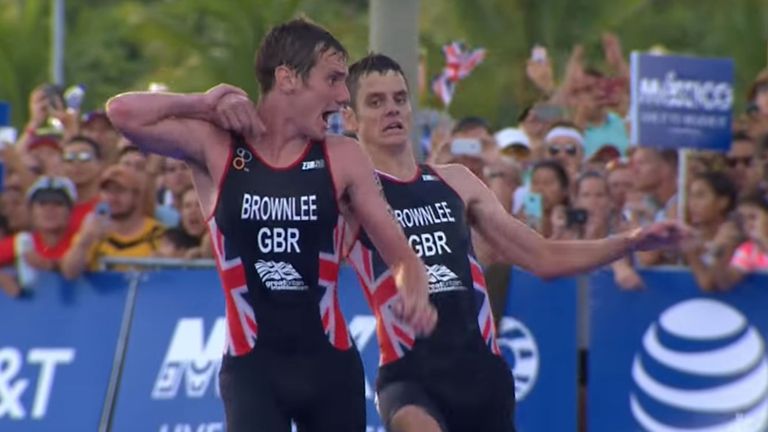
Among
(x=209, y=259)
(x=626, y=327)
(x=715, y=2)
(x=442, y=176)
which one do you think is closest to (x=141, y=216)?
(x=209, y=259)

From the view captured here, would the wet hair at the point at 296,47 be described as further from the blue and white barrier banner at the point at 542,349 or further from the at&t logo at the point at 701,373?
the at&t logo at the point at 701,373

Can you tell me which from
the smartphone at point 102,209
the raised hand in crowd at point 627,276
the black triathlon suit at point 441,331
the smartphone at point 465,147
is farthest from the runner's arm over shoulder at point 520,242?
the smartphone at point 102,209

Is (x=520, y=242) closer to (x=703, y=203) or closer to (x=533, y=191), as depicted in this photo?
(x=703, y=203)

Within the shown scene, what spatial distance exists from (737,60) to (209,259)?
1410 cm

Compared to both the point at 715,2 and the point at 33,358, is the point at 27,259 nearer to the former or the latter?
the point at 33,358

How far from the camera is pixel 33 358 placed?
432 inches

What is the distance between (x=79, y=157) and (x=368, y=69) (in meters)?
5.38

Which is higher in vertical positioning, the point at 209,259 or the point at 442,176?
the point at 442,176

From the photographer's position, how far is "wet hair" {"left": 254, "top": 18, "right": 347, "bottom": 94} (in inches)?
243

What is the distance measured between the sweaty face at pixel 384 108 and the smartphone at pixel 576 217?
150 inches

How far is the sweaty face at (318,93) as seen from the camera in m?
6.18

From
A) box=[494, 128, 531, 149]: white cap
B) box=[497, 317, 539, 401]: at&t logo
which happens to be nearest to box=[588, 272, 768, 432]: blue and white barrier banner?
box=[497, 317, 539, 401]: at&t logo

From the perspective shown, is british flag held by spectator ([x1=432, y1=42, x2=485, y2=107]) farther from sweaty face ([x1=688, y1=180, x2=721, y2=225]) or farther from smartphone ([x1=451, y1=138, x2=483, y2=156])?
sweaty face ([x1=688, y1=180, x2=721, y2=225])

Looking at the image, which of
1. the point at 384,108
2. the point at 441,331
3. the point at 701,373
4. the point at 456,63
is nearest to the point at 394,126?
the point at 384,108
